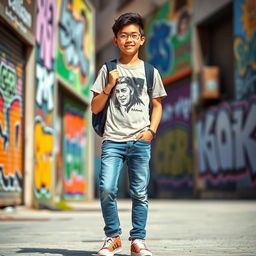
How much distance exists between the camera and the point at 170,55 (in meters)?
22.9

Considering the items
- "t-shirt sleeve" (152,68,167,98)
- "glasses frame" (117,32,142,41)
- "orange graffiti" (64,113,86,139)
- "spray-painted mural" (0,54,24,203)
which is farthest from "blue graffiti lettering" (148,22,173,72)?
"glasses frame" (117,32,142,41)

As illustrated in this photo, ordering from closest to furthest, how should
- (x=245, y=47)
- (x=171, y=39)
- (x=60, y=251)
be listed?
(x=60, y=251) → (x=245, y=47) → (x=171, y=39)

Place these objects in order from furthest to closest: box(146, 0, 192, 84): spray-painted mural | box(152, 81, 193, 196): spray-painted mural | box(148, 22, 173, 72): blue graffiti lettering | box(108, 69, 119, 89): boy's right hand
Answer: box(148, 22, 173, 72): blue graffiti lettering → box(152, 81, 193, 196): spray-painted mural → box(146, 0, 192, 84): spray-painted mural → box(108, 69, 119, 89): boy's right hand

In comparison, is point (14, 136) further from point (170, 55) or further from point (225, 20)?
point (170, 55)

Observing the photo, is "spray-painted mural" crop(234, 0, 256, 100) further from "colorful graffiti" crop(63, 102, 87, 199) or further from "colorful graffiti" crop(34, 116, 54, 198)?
"colorful graffiti" crop(34, 116, 54, 198)

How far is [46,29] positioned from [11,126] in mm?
2788

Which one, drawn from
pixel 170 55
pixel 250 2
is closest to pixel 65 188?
pixel 250 2

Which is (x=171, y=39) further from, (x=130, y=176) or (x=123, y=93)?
Result: (x=130, y=176)

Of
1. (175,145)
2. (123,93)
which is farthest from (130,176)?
(175,145)

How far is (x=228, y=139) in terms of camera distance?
18.8m

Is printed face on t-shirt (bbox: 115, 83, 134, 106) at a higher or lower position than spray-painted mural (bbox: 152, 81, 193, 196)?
lower

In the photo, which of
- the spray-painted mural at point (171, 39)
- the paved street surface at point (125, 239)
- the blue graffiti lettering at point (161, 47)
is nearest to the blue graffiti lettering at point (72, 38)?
the spray-painted mural at point (171, 39)

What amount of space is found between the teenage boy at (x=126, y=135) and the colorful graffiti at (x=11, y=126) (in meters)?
5.18

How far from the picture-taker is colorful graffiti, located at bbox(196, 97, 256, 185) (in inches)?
685
